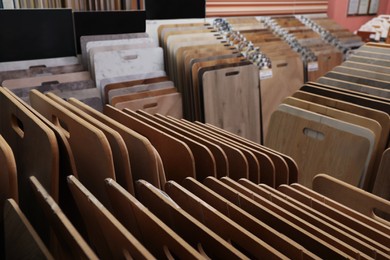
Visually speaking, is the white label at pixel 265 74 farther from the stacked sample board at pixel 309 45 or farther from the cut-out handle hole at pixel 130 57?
the cut-out handle hole at pixel 130 57

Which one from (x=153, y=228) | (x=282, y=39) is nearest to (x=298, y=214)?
(x=153, y=228)

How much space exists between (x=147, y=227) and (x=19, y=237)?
10.4 inches

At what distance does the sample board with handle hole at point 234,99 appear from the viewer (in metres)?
2.46

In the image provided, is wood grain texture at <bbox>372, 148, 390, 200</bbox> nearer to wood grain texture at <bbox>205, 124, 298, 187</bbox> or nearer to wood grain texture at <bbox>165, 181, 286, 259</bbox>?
wood grain texture at <bbox>205, 124, 298, 187</bbox>

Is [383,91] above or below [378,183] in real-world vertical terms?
above

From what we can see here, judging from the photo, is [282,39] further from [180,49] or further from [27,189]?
[27,189]

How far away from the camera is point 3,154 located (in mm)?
804

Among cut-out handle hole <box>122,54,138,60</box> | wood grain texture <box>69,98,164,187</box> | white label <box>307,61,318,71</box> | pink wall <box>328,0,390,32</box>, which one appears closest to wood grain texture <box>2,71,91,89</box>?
cut-out handle hole <box>122,54,138,60</box>

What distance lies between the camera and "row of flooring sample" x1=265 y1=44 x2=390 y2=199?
4.77ft

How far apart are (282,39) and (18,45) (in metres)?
2.06

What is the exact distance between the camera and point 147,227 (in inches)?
27.1

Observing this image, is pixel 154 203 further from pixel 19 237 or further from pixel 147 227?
pixel 19 237

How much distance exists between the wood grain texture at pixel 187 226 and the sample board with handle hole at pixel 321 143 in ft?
3.18

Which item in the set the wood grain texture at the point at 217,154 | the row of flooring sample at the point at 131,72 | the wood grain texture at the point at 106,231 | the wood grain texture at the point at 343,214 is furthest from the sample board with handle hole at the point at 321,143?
the wood grain texture at the point at 106,231
